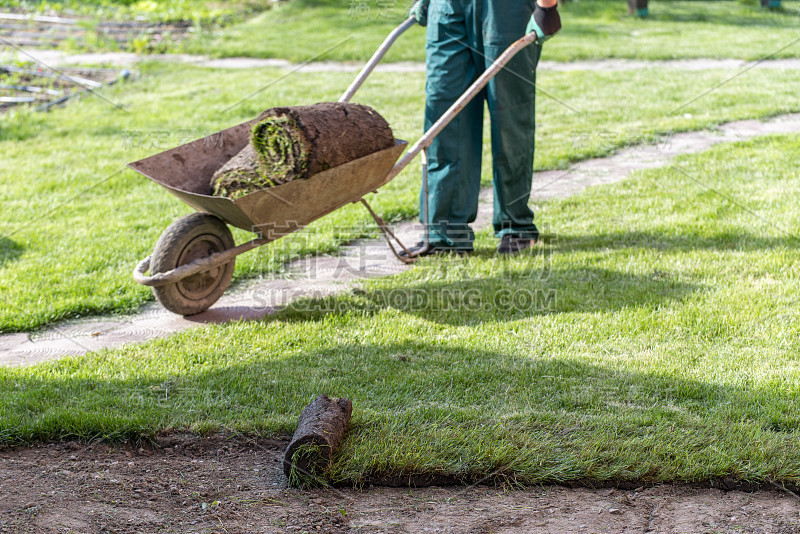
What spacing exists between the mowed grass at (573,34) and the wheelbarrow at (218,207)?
734 centimetres

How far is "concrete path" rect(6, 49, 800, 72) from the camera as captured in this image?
11.1 m

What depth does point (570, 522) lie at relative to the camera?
2725mm

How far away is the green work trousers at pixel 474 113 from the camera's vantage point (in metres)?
4.98

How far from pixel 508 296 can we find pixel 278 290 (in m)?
1.38

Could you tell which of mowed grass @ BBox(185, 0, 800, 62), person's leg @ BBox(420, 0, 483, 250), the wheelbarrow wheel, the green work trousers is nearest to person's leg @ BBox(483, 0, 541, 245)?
the green work trousers

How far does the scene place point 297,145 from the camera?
160 inches

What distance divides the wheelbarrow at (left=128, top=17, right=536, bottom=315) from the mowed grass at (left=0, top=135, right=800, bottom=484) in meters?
→ 0.31

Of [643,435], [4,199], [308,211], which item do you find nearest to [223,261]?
[308,211]

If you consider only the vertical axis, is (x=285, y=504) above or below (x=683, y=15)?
below

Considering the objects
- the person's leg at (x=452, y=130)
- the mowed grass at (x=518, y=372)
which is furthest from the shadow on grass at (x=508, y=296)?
the person's leg at (x=452, y=130)

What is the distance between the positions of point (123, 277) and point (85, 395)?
1548mm

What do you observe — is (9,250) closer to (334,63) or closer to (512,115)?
(512,115)

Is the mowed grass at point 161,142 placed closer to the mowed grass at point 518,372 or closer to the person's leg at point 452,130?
the person's leg at point 452,130

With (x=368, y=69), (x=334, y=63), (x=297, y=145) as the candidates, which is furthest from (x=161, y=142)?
(x=334, y=63)
